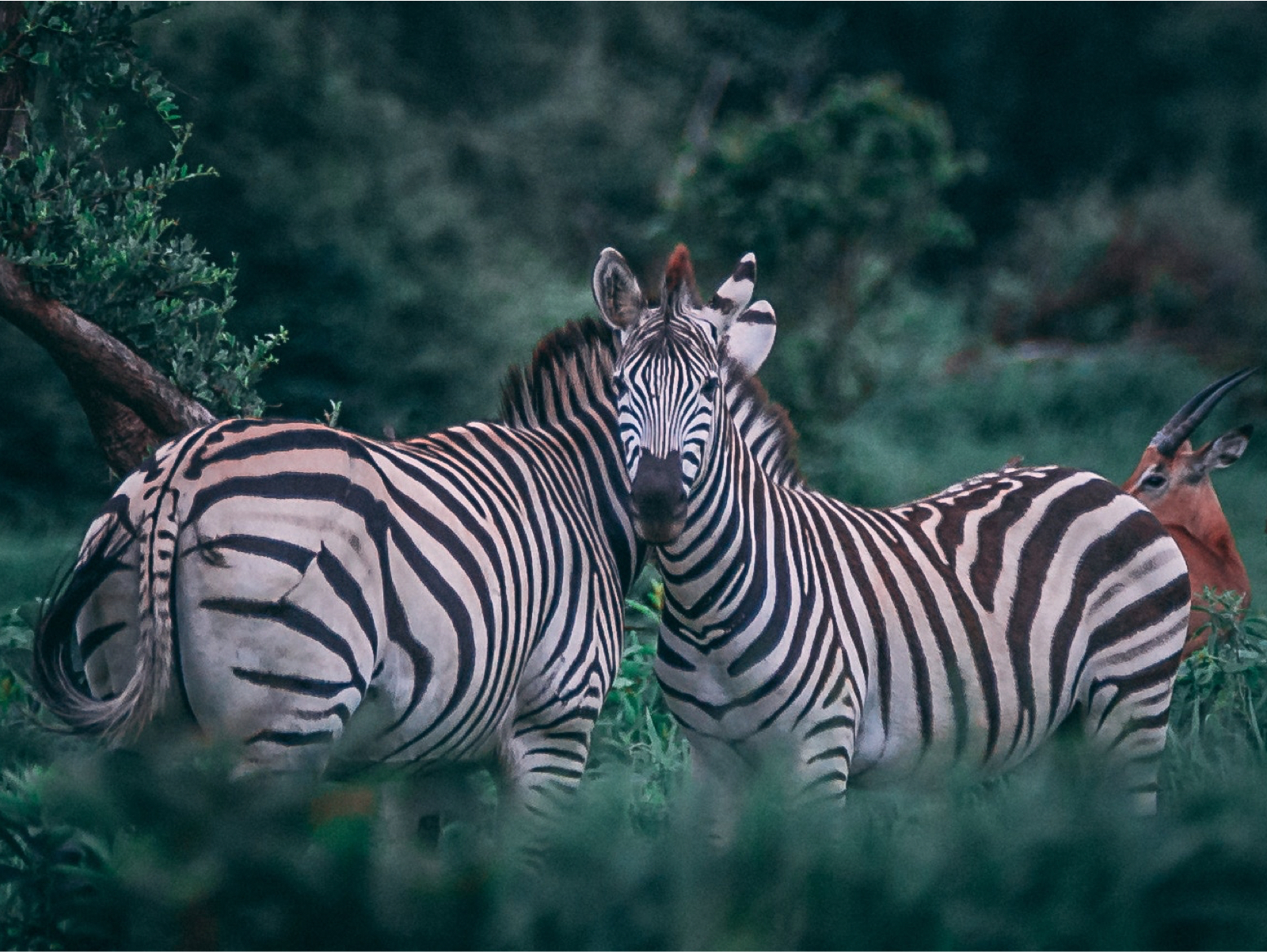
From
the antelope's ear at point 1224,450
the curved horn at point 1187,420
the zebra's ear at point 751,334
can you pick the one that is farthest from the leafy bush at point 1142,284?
the zebra's ear at point 751,334

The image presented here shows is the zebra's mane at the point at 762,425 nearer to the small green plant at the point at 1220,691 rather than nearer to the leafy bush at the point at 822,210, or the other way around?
the small green plant at the point at 1220,691

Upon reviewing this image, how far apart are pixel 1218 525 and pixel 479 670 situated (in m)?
4.21

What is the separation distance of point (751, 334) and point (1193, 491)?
284cm

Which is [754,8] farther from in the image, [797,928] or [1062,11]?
[797,928]

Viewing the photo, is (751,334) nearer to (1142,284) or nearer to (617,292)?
(617,292)

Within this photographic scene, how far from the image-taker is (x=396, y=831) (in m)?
3.31

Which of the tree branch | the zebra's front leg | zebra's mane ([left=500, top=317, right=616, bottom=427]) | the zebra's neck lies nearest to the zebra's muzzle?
the zebra's neck

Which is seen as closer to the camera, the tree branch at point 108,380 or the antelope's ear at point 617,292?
the antelope's ear at point 617,292

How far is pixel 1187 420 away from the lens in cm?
637

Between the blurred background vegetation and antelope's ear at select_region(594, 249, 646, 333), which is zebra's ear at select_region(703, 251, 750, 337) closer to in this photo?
antelope's ear at select_region(594, 249, 646, 333)

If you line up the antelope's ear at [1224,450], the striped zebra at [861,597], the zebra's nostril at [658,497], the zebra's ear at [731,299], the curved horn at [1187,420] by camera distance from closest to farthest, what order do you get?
the zebra's nostril at [658,497], the striped zebra at [861,597], the zebra's ear at [731,299], the curved horn at [1187,420], the antelope's ear at [1224,450]

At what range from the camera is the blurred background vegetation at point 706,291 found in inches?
107

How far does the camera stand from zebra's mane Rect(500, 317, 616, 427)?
4.68m

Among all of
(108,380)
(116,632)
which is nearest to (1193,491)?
(108,380)
